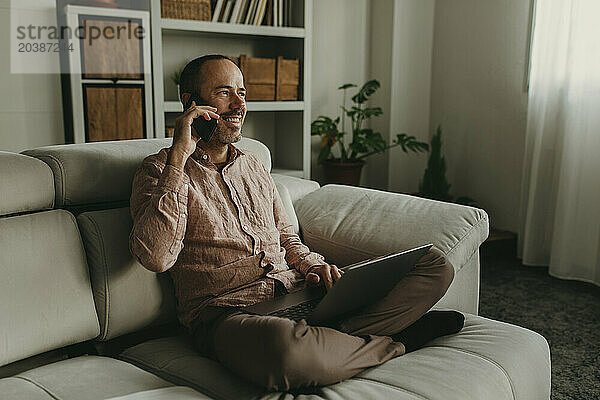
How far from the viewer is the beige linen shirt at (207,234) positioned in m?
1.55

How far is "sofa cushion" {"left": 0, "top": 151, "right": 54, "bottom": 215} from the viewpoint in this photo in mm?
1557

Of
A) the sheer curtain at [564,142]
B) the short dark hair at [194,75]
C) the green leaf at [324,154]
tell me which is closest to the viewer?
the short dark hair at [194,75]

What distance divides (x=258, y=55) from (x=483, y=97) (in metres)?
1.47

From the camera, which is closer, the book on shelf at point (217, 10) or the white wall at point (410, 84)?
the book on shelf at point (217, 10)

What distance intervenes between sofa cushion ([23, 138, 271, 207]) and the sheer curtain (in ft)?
7.92

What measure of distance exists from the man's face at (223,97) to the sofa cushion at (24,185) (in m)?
0.47

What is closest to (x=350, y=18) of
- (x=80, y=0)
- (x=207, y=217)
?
(x=80, y=0)

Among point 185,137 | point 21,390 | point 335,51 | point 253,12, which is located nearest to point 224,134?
point 185,137

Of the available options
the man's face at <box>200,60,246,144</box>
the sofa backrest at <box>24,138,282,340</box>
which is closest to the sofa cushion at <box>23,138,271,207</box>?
the sofa backrest at <box>24,138,282,340</box>

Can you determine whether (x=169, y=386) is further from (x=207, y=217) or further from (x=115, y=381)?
(x=207, y=217)

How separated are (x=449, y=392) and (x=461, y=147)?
10.1 feet

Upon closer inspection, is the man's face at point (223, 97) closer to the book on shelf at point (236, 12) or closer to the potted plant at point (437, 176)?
the book on shelf at point (236, 12)

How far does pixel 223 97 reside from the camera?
5.95 ft

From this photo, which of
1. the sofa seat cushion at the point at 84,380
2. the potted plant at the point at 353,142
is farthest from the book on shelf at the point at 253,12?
the sofa seat cushion at the point at 84,380
